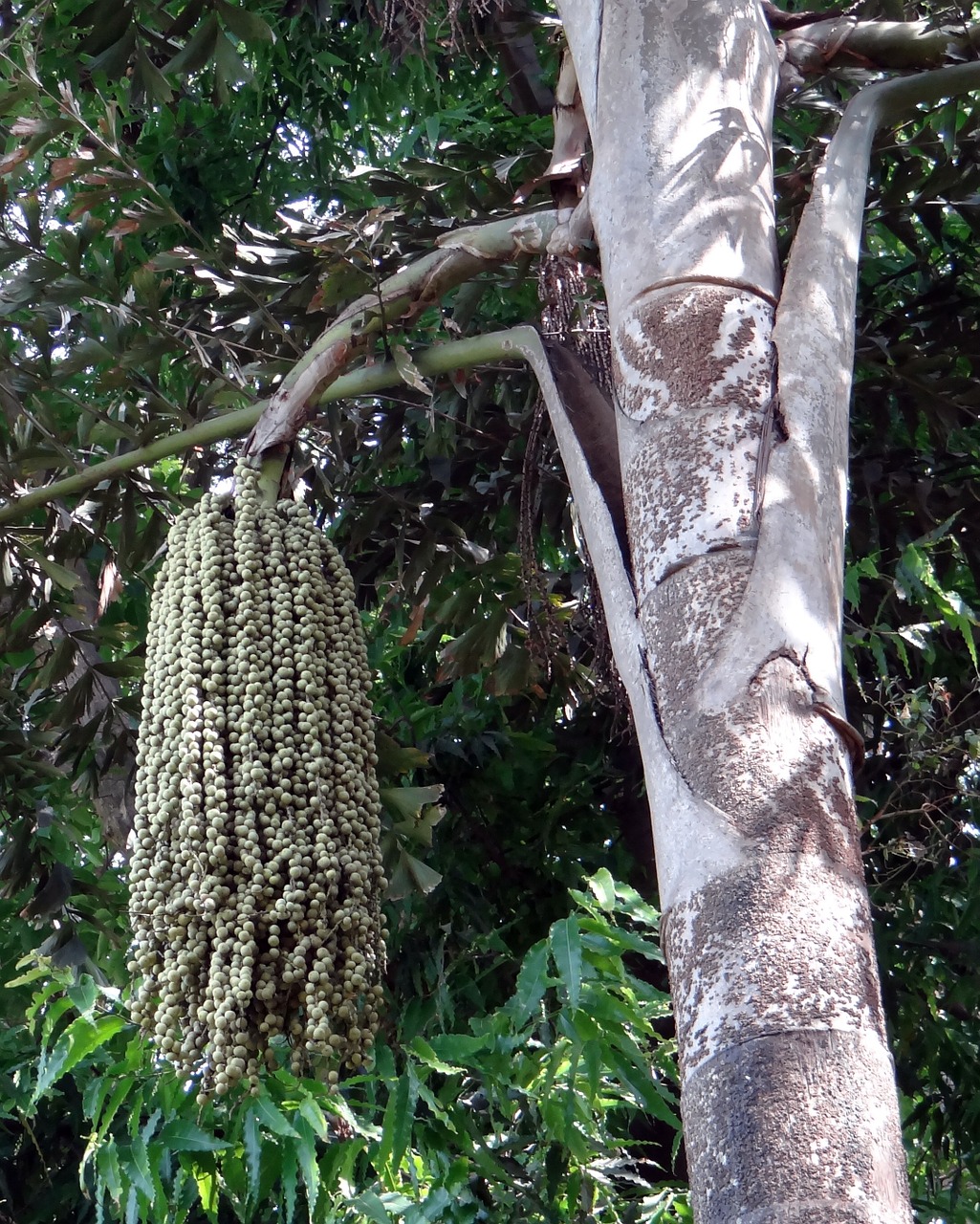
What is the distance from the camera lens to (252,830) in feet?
6.00

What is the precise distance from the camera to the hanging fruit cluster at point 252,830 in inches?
69.9

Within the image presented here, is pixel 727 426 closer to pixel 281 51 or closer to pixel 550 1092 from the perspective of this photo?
pixel 550 1092

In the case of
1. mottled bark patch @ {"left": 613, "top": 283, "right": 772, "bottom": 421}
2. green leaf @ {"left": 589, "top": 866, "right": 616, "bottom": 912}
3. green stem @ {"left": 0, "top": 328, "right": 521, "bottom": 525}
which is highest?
green stem @ {"left": 0, "top": 328, "right": 521, "bottom": 525}

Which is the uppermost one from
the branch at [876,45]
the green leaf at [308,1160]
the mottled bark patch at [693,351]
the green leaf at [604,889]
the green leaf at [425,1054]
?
the branch at [876,45]

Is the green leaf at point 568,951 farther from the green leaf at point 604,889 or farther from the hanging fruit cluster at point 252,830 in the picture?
the hanging fruit cluster at point 252,830

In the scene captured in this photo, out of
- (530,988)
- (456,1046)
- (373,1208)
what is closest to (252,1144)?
(373,1208)

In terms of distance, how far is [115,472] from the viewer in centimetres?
294

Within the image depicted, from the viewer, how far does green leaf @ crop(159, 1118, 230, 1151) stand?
2.14m

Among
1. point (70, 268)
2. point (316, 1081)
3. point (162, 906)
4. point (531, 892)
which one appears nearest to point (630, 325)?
point (162, 906)

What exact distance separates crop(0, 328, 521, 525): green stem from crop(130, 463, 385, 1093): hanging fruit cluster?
441mm

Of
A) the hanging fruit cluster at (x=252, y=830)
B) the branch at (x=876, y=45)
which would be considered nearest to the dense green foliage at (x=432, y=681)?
the hanging fruit cluster at (x=252, y=830)

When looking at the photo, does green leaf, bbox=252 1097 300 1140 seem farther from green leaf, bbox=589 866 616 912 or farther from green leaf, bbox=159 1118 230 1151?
green leaf, bbox=589 866 616 912

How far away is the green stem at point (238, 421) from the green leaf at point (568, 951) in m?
0.92

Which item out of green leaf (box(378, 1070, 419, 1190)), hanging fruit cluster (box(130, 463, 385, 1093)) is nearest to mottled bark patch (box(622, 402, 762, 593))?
hanging fruit cluster (box(130, 463, 385, 1093))
